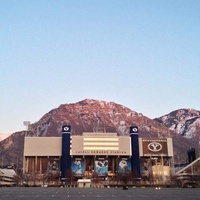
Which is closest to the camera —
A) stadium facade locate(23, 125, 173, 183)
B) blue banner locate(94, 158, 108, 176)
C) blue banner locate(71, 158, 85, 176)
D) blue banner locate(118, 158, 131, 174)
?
stadium facade locate(23, 125, 173, 183)

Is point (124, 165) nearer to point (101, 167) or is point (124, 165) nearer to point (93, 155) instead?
point (101, 167)

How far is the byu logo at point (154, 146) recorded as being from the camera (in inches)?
7367

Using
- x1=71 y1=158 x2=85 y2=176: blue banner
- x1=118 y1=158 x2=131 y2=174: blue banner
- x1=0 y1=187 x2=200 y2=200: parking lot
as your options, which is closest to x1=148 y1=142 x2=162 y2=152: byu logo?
x1=118 y1=158 x2=131 y2=174: blue banner

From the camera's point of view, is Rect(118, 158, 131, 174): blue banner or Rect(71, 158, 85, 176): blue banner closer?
Rect(71, 158, 85, 176): blue banner

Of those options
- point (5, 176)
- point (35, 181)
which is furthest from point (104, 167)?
point (5, 176)

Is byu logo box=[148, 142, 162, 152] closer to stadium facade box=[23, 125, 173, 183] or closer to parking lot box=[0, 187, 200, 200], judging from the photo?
stadium facade box=[23, 125, 173, 183]

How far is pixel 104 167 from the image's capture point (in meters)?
184

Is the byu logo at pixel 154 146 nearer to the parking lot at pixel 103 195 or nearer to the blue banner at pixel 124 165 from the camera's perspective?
the blue banner at pixel 124 165

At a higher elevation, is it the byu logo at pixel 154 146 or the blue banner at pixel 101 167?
the byu logo at pixel 154 146

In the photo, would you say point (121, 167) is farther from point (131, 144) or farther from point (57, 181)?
point (57, 181)

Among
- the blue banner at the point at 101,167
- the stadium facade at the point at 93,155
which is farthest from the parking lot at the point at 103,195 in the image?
the blue banner at the point at 101,167

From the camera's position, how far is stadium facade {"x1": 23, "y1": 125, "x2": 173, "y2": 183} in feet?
588

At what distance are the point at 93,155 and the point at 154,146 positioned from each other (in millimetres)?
35337

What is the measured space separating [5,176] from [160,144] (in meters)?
94.5
